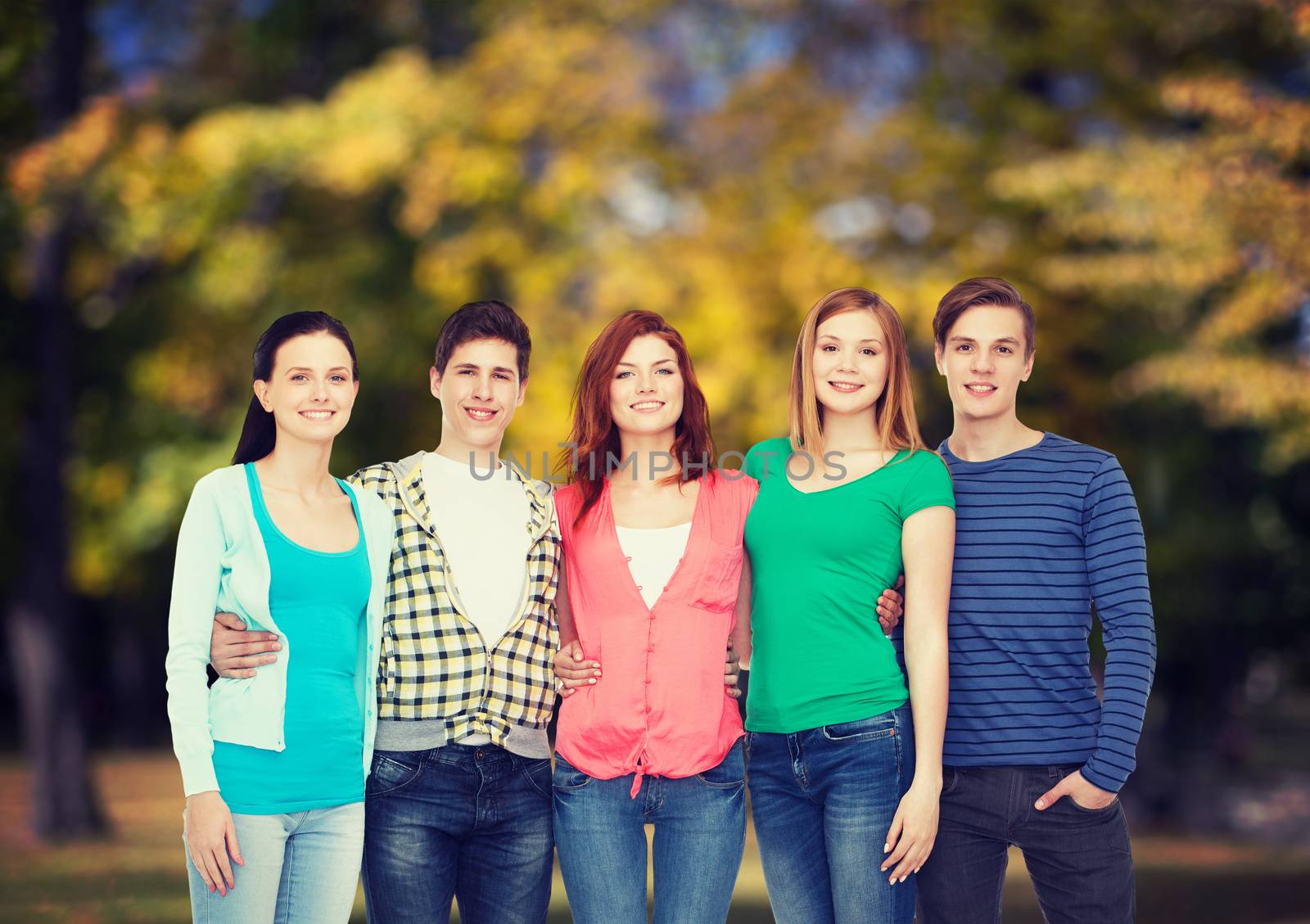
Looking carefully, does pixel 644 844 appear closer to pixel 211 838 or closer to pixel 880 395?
pixel 211 838

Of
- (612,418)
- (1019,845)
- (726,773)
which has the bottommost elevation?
(1019,845)

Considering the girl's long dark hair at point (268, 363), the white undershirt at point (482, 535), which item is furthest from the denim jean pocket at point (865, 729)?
the girl's long dark hair at point (268, 363)

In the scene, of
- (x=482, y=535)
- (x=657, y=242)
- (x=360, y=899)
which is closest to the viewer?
(x=482, y=535)

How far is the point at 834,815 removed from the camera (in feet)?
10.6

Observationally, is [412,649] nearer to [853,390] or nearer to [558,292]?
[853,390]

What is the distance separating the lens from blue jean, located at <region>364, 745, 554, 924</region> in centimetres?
324

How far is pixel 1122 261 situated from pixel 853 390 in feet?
27.3

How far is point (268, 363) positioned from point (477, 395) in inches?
20.2

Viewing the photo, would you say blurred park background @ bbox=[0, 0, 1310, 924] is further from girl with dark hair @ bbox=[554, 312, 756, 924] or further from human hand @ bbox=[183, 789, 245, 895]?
human hand @ bbox=[183, 789, 245, 895]

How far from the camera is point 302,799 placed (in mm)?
3084

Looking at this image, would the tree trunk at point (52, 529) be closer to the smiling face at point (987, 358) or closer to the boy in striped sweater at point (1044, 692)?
the smiling face at point (987, 358)

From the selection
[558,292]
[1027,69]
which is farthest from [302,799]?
[1027,69]

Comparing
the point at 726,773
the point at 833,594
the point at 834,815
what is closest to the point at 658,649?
the point at 726,773

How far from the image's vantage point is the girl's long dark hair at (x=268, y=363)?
335 cm
